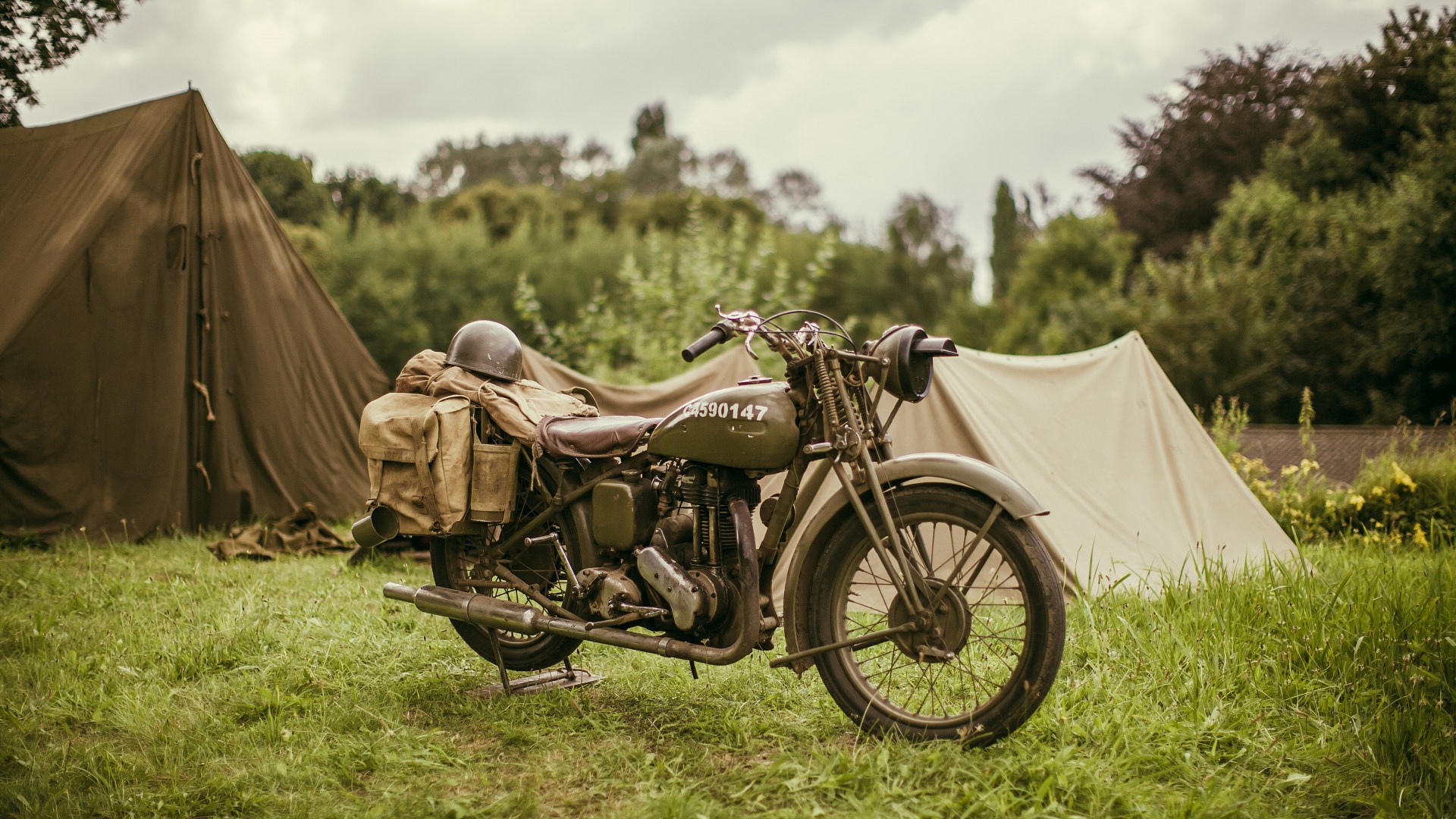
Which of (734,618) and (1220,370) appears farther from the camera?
(1220,370)

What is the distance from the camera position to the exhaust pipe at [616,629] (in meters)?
2.69

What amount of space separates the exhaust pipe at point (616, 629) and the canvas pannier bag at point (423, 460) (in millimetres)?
234

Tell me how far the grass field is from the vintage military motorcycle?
246 mm

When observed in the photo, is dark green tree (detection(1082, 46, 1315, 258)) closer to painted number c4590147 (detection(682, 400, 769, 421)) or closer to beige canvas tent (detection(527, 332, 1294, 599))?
beige canvas tent (detection(527, 332, 1294, 599))

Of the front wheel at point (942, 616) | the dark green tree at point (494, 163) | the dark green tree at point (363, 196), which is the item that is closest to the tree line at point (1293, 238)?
the front wheel at point (942, 616)

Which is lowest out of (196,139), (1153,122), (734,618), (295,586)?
(295,586)

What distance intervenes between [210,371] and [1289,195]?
13.4 meters

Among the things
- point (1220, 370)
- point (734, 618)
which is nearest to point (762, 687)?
point (734, 618)

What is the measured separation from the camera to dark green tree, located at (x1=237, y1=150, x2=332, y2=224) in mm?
8273

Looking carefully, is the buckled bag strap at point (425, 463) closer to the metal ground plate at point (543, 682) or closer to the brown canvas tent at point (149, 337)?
the metal ground plate at point (543, 682)

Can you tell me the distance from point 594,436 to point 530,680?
3.15 ft

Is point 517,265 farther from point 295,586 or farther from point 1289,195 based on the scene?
point 295,586

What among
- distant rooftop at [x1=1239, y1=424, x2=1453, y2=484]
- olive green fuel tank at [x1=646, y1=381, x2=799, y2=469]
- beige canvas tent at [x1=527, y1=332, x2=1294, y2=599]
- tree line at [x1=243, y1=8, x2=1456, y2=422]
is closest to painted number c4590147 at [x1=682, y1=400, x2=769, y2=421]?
olive green fuel tank at [x1=646, y1=381, x2=799, y2=469]

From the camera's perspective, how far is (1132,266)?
18812 millimetres
